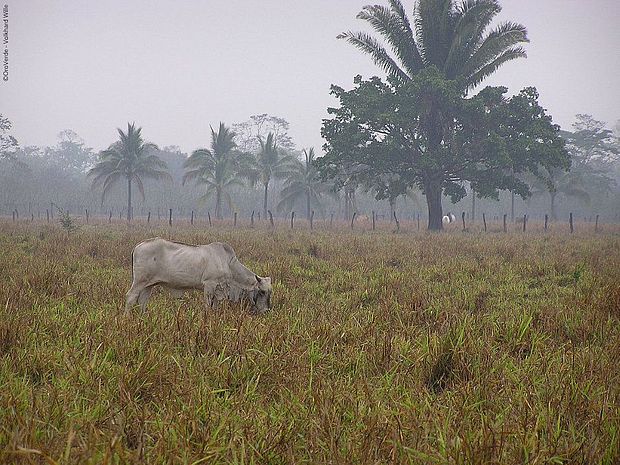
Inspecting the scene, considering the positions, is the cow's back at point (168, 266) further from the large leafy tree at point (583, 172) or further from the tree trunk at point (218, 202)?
the large leafy tree at point (583, 172)

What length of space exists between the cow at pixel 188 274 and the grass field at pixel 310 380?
1.06 ft

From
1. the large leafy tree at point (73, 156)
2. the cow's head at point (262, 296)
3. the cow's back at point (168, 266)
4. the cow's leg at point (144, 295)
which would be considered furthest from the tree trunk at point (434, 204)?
the large leafy tree at point (73, 156)

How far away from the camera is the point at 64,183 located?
6172cm

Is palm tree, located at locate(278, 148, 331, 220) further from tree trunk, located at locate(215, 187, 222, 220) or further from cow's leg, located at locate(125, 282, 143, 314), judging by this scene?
cow's leg, located at locate(125, 282, 143, 314)

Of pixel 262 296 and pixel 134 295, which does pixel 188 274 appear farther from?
pixel 262 296

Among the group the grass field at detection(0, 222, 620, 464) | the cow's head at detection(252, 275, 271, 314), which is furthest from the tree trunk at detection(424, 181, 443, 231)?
the cow's head at detection(252, 275, 271, 314)

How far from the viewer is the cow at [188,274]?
6043 millimetres

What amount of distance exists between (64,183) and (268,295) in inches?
2550

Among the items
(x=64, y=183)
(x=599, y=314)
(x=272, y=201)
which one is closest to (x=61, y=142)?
(x=64, y=183)

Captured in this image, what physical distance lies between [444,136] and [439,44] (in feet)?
16.6

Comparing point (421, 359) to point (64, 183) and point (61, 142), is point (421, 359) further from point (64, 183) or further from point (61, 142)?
point (61, 142)

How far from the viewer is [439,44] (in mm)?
25750

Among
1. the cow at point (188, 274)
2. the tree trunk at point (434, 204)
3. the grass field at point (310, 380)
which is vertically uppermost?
the tree trunk at point (434, 204)

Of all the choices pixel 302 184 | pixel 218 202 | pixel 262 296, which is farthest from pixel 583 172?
pixel 262 296
